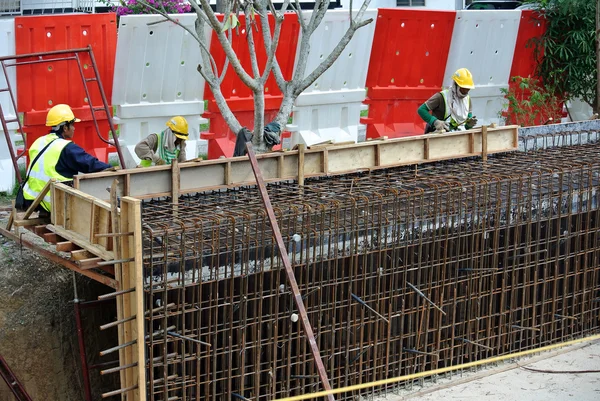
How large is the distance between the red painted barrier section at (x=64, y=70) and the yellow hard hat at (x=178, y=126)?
53.1 inches

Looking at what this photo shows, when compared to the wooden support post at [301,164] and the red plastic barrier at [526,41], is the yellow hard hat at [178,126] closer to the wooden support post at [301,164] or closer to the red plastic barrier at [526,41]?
the wooden support post at [301,164]

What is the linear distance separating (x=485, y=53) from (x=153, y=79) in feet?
19.2

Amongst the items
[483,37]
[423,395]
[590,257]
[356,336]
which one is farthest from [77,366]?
[483,37]

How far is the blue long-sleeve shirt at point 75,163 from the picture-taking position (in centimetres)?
848

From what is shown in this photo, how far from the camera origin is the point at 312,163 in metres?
9.59

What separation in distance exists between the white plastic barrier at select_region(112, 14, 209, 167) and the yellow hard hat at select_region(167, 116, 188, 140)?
1.82 metres

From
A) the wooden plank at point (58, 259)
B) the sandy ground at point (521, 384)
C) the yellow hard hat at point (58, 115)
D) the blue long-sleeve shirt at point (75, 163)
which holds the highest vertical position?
the yellow hard hat at point (58, 115)

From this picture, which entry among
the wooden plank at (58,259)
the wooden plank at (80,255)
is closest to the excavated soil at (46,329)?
the wooden plank at (58,259)

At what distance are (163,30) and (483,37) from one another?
18.6 ft

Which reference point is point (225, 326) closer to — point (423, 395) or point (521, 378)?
point (423, 395)

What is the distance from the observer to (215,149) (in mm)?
12703

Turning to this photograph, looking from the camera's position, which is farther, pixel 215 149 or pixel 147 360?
pixel 215 149

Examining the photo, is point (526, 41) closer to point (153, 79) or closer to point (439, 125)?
point (439, 125)

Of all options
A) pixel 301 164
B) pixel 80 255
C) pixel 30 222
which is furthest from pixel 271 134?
pixel 80 255
